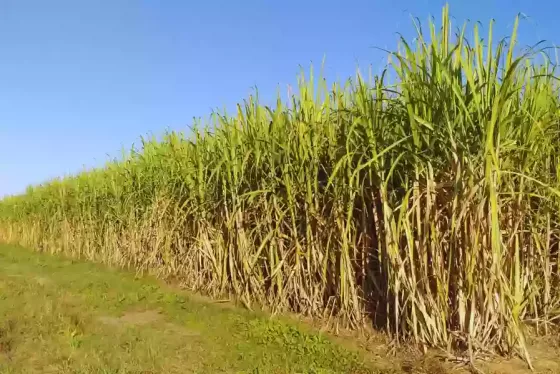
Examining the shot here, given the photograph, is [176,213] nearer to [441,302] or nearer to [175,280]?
[175,280]

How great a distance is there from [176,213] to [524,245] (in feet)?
12.9

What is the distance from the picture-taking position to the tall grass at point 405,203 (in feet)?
9.20

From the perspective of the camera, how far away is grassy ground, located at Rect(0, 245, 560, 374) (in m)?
3.08

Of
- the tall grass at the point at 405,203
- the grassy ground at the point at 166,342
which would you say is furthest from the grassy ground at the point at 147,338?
the tall grass at the point at 405,203

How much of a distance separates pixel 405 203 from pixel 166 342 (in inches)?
88.3

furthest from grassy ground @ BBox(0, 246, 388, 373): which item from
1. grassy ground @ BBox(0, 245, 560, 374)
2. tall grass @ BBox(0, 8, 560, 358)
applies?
tall grass @ BBox(0, 8, 560, 358)

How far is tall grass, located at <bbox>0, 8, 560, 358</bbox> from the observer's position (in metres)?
2.80

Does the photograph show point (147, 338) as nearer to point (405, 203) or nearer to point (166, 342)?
point (166, 342)

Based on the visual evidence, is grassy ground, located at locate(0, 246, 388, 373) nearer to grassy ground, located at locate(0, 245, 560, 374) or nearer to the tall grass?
grassy ground, located at locate(0, 245, 560, 374)

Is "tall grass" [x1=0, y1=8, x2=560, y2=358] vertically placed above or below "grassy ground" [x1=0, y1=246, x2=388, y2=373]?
above

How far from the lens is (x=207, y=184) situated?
508cm

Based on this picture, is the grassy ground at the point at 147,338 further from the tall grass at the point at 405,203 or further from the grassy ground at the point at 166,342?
the tall grass at the point at 405,203

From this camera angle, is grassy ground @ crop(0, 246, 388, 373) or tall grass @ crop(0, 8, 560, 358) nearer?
tall grass @ crop(0, 8, 560, 358)

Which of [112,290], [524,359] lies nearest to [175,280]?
[112,290]
